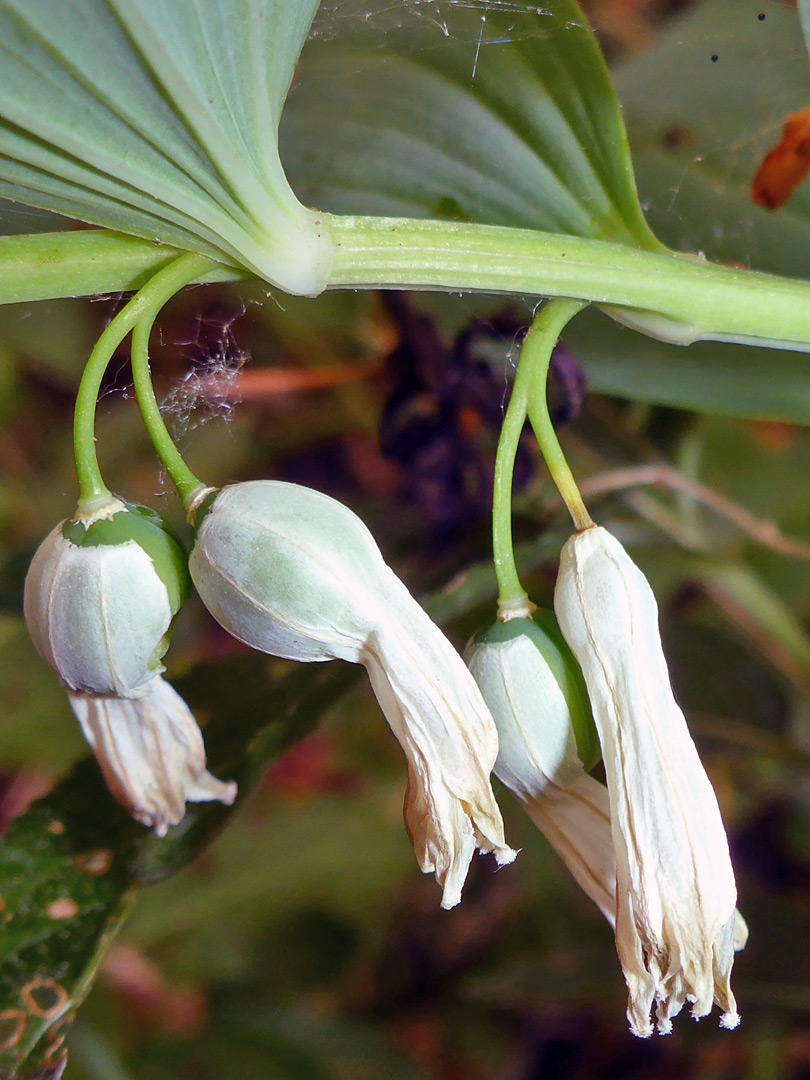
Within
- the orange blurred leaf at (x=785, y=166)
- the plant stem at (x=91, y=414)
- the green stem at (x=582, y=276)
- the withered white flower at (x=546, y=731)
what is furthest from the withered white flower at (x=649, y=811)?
the orange blurred leaf at (x=785, y=166)

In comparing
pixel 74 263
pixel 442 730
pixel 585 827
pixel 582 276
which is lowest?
pixel 585 827

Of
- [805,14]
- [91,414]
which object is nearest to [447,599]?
[91,414]

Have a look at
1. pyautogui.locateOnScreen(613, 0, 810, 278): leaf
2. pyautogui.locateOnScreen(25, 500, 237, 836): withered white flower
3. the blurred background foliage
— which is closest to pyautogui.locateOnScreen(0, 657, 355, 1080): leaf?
the blurred background foliage

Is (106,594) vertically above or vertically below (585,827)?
above

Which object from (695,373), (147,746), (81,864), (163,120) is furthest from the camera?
(695,373)

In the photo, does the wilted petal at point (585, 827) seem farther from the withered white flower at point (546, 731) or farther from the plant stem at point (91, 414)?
the plant stem at point (91, 414)

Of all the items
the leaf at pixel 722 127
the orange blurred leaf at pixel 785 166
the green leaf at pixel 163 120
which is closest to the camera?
the green leaf at pixel 163 120

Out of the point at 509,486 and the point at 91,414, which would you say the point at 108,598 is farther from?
the point at 509,486

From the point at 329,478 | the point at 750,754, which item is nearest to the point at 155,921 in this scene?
the point at 329,478
